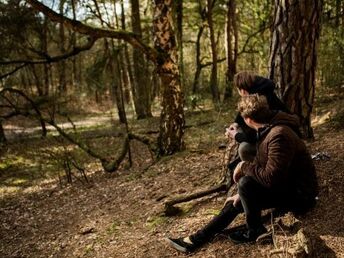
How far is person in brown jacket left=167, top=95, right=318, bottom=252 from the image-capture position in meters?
4.13

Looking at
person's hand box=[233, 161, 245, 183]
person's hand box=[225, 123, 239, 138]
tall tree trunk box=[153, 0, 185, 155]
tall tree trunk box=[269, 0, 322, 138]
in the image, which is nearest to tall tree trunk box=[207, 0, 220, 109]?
tall tree trunk box=[153, 0, 185, 155]

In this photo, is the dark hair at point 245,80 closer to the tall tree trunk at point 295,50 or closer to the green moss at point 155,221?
the tall tree trunk at point 295,50

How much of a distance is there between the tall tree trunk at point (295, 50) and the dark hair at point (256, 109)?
2.18m

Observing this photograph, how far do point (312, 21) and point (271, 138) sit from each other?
2.75 metres

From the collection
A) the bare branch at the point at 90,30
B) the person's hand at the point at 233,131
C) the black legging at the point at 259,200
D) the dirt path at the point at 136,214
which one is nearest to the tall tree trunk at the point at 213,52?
the bare branch at the point at 90,30

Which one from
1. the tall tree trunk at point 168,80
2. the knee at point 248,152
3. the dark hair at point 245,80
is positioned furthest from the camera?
the tall tree trunk at point 168,80

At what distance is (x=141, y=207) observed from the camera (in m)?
7.14

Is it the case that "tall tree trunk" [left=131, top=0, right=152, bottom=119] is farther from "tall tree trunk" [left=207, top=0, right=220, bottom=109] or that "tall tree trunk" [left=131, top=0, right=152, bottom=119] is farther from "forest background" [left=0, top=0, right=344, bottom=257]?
"tall tree trunk" [left=207, top=0, right=220, bottom=109]

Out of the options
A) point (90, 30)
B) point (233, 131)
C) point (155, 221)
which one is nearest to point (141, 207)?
point (155, 221)

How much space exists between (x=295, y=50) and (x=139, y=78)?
45.9 feet

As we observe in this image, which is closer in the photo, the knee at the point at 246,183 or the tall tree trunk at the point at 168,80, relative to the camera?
the knee at the point at 246,183

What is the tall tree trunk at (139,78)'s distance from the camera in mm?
19250

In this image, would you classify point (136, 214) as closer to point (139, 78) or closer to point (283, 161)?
point (283, 161)

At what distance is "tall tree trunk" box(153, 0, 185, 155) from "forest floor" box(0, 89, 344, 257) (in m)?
0.47
